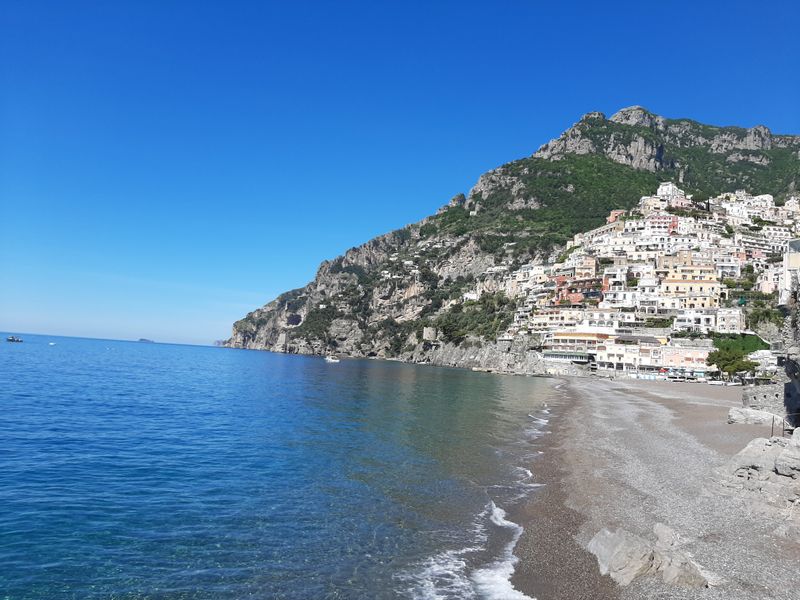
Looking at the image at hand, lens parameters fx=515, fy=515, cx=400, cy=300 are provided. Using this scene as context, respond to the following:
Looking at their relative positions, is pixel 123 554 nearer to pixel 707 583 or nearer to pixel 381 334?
pixel 707 583

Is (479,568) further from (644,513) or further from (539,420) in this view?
(539,420)

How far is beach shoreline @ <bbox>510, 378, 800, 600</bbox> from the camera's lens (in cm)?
1180

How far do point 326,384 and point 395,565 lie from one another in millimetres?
55839

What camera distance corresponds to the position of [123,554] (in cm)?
1327

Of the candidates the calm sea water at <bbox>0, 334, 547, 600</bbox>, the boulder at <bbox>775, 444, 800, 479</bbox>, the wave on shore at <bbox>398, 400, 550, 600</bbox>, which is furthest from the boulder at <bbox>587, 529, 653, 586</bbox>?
the boulder at <bbox>775, 444, 800, 479</bbox>

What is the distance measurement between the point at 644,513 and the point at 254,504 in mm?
12976

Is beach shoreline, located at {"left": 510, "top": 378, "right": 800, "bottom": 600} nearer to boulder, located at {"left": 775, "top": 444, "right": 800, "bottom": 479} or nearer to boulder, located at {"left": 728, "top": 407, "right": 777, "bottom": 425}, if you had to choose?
boulder, located at {"left": 728, "top": 407, "right": 777, "bottom": 425}

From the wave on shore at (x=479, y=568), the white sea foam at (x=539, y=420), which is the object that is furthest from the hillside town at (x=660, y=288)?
the wave on shore at (x=479, y=568)

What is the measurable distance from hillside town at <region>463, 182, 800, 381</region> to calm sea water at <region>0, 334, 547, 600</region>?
231ft

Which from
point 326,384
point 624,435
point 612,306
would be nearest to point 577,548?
point 624,435

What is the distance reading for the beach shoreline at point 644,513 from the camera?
38.7 ft

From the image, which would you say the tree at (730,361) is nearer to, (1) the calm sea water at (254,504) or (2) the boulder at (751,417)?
(2) the boulder at (751,417)

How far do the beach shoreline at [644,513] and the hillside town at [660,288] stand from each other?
192ft

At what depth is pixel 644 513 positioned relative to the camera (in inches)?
663
